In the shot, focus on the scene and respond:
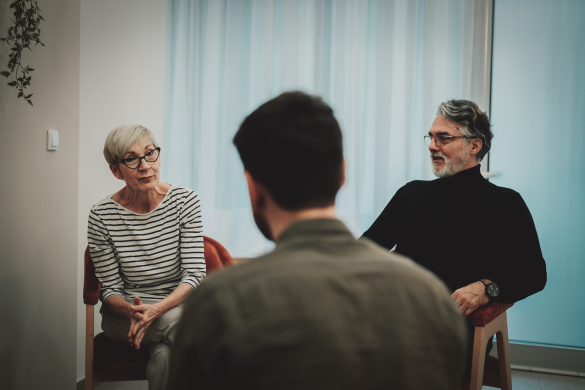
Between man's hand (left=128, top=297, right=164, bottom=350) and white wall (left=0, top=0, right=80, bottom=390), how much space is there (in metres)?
0.65

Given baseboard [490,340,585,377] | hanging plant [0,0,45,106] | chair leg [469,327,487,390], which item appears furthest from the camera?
baseboard [490,340,585,377]

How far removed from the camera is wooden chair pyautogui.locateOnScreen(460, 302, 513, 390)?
1.69 metres

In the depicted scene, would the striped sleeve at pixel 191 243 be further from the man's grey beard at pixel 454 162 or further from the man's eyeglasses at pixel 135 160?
the man's grey beard at pixel 454 162

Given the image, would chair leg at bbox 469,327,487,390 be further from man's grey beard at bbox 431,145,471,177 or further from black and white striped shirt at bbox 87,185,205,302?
black and white striped shirt at bbox 87,185,205,302

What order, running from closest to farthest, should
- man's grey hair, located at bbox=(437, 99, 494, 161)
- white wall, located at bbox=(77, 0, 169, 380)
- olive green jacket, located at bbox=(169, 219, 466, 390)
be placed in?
olive green jacket, located at bbox=(169, 219, 466, 390) < man's grey hair, located at bbox=(437, 99, 494, 161) < white wall, located at bbox=(77, 0, 169, 380)

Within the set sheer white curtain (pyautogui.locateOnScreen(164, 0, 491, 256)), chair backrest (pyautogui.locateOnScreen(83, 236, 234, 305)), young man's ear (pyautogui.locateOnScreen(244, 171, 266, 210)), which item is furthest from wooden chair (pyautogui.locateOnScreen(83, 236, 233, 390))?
young man's ear (pyautogui.locateOnScreen(244, 171, 266, 210))

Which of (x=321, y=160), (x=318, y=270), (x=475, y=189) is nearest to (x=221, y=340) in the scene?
(x=318, y=270)

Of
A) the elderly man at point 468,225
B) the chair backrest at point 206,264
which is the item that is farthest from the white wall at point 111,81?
the elderly man at point 468,225

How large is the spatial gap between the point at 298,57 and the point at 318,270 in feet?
8.82

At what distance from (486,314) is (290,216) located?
1.31 m

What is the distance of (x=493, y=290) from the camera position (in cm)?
178

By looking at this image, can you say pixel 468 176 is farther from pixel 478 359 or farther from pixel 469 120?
pixel 478 359

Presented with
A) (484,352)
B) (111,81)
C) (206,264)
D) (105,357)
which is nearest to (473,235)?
(484,352)

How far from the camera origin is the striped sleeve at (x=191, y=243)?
6.43ft
